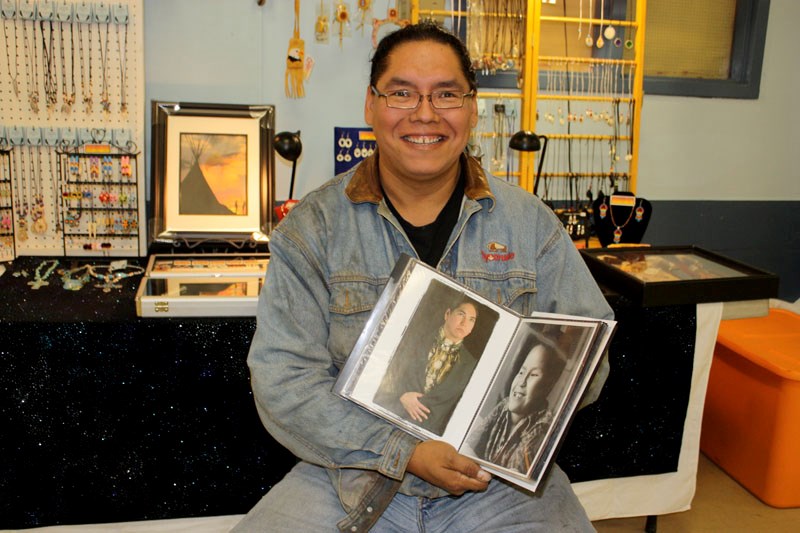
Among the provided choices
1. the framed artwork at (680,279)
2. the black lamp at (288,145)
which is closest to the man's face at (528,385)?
the framed artwork at (680,279)

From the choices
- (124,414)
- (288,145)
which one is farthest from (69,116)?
(124,414)

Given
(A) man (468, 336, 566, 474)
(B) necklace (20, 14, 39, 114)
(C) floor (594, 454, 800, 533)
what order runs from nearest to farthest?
(A) man (468, 336, 566, 474), (C) floor (594, 454, 800, 533), (B) necklace (20, 14, 39, 114)

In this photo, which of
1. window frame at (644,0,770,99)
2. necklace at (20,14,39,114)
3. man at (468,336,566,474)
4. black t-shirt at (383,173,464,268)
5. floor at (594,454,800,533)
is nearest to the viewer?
man at (468,336,566,474)

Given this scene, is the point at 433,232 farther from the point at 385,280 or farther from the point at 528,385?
the point at 528,385

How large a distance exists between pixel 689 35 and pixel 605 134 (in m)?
0.76

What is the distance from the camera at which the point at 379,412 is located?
131cm

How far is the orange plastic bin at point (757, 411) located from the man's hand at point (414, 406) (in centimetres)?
160

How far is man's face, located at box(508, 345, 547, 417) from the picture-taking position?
1277mm

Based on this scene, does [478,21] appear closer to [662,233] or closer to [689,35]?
[689,35]

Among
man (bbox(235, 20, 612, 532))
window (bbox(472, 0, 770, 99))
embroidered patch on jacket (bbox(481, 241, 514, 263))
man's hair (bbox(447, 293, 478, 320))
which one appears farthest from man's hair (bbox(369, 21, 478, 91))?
window (bbox(472, 0, 770, 99))

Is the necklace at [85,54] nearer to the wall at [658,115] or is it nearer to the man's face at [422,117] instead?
the wall at [658,115]

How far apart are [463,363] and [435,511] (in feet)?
1.05

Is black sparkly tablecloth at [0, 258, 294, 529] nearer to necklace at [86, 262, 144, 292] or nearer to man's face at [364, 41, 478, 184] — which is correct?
necklace at [86, 262, 144, 292]

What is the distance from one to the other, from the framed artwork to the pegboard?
169 centimetres
